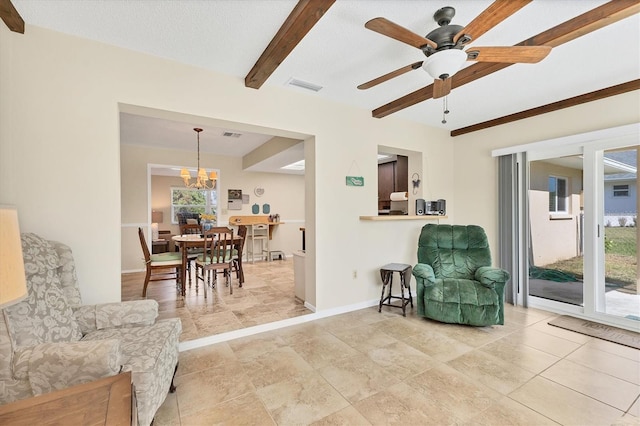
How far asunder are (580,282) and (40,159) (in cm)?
549

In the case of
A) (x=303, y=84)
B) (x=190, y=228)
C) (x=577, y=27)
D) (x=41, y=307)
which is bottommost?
(x=41, y=307)

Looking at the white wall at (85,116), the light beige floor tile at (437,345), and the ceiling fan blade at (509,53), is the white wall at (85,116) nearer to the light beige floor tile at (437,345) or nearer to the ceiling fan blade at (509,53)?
the ceiling fan blade at (509,53)

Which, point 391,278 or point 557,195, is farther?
point 557,195

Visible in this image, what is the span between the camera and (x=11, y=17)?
1.80 metres

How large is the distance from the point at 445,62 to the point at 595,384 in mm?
2525

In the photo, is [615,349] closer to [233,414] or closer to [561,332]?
[561,332]

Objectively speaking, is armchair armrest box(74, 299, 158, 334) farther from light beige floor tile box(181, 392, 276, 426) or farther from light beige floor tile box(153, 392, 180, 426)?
light beige floor tile box(181, 392, 276, 426)

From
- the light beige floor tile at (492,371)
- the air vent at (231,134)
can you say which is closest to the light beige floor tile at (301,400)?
the light beige floor tile at (492,371)

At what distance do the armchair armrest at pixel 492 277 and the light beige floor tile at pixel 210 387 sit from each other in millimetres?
2524

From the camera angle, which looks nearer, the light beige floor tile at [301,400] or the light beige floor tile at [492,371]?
the light beige floor tile at [301,400]

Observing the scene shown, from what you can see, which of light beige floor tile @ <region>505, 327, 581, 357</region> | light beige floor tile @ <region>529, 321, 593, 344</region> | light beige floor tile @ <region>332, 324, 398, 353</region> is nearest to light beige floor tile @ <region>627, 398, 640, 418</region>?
light beige floor tile @ <region>505, 327, 581, 357</region>

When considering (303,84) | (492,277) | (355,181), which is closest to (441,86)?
(303,84)

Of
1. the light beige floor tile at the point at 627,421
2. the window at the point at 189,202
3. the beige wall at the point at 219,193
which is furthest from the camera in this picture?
the window at the point at 189,202

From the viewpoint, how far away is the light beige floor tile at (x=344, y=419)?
1.66 meters
